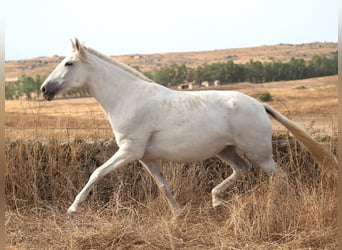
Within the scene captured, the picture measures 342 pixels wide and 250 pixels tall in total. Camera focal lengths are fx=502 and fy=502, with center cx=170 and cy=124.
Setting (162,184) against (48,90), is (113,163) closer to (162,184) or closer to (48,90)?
(162,184)

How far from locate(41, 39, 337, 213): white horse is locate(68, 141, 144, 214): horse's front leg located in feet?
0.03

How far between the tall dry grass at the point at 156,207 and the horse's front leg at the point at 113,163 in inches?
7.6

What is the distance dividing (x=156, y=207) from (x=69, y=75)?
1775 millimetres

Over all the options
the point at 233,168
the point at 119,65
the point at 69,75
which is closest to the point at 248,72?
the point at 233,168

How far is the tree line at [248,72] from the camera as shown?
15156 mm

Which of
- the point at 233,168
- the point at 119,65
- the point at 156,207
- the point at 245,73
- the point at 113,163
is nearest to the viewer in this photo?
the point at 113,163

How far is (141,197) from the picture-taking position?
256 inches

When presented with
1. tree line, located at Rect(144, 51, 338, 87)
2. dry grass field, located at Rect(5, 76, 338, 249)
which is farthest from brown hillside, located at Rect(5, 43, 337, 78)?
dry grass field, located at Rect(5, 76, 338, 249)

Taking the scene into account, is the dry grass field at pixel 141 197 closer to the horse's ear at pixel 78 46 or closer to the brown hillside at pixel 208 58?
the horse's ear at pixel 78 46

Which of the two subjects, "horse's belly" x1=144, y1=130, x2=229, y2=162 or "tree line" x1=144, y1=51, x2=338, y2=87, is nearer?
"horse's belly" x1=144, y1=130, x2=229, y2=162

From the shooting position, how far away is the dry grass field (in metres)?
4.44

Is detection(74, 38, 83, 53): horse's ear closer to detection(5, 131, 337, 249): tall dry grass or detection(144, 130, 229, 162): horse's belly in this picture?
detection(144, 130, 229, 162): horse's belly

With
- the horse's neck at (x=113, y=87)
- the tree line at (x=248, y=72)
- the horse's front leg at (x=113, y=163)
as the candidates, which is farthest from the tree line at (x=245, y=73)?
the horse's front leg at (x=113, y=163)

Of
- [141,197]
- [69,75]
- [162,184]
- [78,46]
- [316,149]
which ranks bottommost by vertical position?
[141,197]
